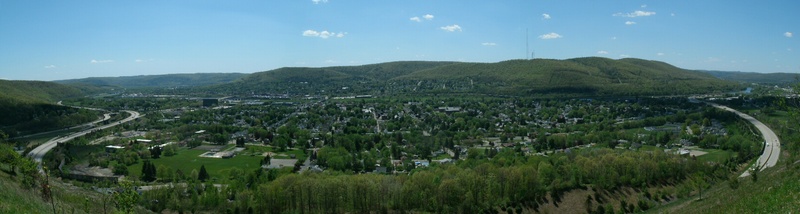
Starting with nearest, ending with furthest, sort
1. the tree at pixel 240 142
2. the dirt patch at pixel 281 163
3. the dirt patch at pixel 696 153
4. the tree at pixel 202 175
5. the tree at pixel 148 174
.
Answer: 1. the tree at pixel 202 175
2. the tree at pixel 148 174
3. the dirt patch at pixel 281 163
4. the dirt patch at pixel 696 153
5. the tree at pixel 240 142

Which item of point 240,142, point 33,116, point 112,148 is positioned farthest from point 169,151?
point 33,116

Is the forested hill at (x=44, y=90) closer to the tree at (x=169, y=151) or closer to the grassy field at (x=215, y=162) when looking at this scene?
the tree at (x=169, y=151)

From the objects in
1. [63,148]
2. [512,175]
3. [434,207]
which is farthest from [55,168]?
[512,175]

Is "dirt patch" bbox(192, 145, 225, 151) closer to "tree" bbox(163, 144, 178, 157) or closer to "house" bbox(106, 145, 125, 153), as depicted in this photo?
"tree" bbox(163, 144, 178, 157)

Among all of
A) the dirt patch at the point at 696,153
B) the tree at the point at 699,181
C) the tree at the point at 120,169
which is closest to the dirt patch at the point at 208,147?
the tree at the point at 120,169

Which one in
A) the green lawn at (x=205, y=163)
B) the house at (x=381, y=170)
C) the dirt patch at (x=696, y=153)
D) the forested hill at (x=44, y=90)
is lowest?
the green lawn at (x=205, y=163)

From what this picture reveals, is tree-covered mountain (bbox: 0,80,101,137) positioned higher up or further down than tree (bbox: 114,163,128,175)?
higher up

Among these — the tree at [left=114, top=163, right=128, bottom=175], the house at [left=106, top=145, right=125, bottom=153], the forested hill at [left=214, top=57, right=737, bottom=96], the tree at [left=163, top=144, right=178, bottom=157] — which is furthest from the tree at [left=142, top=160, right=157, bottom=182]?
the forested hill at [left=214, top=57, right=737, bottom=96]

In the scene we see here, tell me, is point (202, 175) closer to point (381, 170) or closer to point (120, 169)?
point (120, 169)

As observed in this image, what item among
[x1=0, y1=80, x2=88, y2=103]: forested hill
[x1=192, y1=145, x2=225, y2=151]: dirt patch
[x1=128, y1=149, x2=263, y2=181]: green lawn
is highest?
[x1=0, y1=80, x2=88, y2=103]: forested hill
